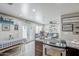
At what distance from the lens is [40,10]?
5.97 ft

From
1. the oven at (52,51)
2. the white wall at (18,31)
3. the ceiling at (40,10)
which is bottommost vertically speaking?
the oven at (52,51)

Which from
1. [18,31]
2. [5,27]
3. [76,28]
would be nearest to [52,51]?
[76,28]

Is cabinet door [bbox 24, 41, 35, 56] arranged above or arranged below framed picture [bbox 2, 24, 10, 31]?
below

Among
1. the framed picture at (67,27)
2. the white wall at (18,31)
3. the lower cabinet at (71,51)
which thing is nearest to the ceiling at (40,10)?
Result: the white wall at (18,31)

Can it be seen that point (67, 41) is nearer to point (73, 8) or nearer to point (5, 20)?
point (73, 8)

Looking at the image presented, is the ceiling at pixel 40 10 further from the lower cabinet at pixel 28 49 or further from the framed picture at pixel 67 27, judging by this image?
the lower cabinet at pixel 28 49

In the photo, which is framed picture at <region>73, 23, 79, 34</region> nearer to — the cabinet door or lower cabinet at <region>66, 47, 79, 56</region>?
lower cabinet at <region>66, 47, 79, 56</region>

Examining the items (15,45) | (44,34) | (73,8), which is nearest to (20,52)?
(15,45)

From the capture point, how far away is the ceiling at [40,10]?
1.72 m

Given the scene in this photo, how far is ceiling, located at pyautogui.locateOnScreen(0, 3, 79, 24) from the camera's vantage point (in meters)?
1.72

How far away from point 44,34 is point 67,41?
17.7 inches

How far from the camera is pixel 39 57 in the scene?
1829 millimetres

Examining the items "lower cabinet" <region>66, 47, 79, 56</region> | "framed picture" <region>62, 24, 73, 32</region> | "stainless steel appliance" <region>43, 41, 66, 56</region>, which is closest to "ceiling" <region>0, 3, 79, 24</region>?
"framed picture" <region>62, 24, 73, 32</region>

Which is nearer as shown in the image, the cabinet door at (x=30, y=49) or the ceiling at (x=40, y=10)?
the ceiling at (x=40, y=10)
